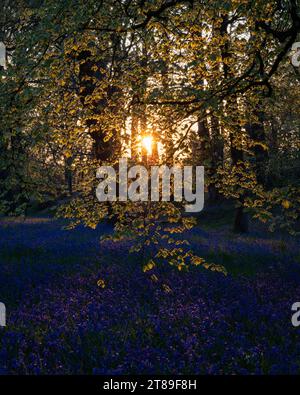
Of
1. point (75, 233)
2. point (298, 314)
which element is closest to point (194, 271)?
point (298, 314)

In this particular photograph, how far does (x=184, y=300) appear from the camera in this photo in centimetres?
827

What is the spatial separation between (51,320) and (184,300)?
2.38 meters

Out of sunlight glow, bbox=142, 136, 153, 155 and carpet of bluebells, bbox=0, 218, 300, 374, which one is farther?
sunlight glow, bbox=142, 136, 153, 155

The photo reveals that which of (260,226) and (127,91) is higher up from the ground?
(127,91)

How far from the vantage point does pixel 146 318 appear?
7.31 meters

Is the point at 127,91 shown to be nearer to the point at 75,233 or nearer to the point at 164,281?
the point at 164,281

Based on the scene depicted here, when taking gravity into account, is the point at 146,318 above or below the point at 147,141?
below

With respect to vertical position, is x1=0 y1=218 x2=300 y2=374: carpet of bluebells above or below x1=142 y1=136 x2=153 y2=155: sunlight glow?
below

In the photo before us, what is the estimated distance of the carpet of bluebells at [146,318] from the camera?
18.5 feet

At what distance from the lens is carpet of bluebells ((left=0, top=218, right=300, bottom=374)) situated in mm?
5648

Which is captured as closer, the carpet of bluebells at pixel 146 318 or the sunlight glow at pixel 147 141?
Answer: the carpet of bluebells at pixel 146 318

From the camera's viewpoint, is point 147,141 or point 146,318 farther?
point 146,318

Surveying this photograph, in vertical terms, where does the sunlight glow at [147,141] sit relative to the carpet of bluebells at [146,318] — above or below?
above
